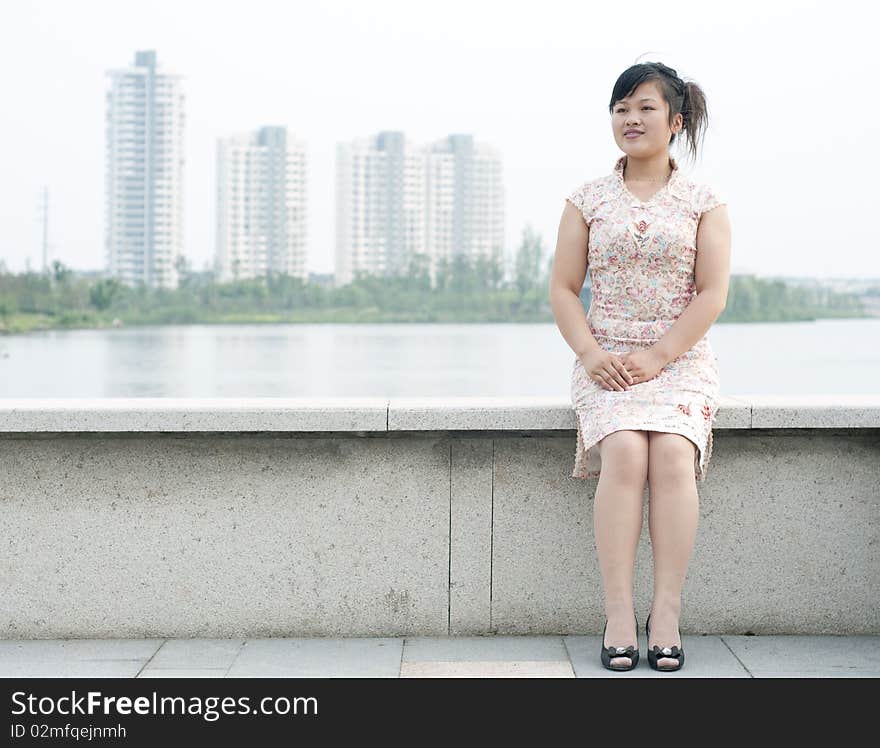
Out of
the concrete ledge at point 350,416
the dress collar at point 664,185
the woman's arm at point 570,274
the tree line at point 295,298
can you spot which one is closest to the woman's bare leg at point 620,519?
the concrete ledge at point 350,416

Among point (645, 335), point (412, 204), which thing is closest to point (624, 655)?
point (645, 335)

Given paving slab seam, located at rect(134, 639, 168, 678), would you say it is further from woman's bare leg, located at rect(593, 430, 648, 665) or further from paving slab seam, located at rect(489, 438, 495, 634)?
woman's bare leg, located at rect(593, 430, 648, 665)

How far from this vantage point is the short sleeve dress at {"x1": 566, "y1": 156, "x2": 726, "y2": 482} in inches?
116

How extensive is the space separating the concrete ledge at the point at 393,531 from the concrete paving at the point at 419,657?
5 centimetres

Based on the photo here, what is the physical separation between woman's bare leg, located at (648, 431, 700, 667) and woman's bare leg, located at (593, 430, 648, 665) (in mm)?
36

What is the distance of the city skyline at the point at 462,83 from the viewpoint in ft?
347

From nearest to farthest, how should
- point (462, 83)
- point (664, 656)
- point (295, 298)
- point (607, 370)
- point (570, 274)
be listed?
point (664, 656) < point (607, 370) < point (570, 274) < point (295, 298) < point (462, 83)

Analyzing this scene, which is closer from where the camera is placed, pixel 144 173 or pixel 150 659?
pixel 150 659

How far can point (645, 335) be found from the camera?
9.90ft

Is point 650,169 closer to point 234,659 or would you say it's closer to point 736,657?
point 736,657

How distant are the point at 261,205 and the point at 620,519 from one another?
84345 mm

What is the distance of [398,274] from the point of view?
8075 centimetres
